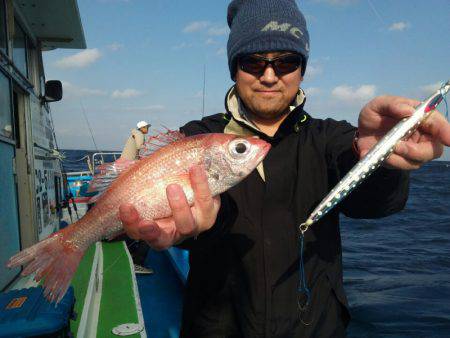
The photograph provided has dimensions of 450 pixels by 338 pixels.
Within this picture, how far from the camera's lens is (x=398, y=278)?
28.8ft

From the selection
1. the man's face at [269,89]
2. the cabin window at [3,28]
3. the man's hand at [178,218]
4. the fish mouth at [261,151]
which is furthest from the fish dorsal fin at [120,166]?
the cabin window at [3,28]

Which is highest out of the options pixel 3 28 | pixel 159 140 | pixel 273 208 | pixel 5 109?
pixel 3 28

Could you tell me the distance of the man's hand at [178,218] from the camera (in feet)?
7.14

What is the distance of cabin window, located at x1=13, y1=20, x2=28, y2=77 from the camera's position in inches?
234

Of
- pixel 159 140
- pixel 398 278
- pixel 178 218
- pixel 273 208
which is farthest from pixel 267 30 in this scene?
pixel 398 278

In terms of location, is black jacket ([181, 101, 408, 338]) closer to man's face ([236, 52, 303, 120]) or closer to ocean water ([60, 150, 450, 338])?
man's face ([236, 52, 303, 120])

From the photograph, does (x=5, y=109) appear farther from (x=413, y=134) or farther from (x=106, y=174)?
(x=413, y=134)

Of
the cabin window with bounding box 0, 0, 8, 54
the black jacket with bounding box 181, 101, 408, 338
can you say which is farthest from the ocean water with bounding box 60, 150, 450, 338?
the cabin window with bounding box 0, 0, 8, 54

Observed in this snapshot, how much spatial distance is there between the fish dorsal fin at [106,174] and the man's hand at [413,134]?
157 cm

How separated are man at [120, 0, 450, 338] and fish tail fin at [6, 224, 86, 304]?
1.59ft

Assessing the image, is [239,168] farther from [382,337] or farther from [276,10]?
[382,337]

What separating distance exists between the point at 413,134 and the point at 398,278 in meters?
8.10

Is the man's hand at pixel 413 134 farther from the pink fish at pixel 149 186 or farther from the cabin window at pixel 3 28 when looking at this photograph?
the cabin window at pixel 3 28

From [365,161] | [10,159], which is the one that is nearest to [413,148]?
[365,161]
